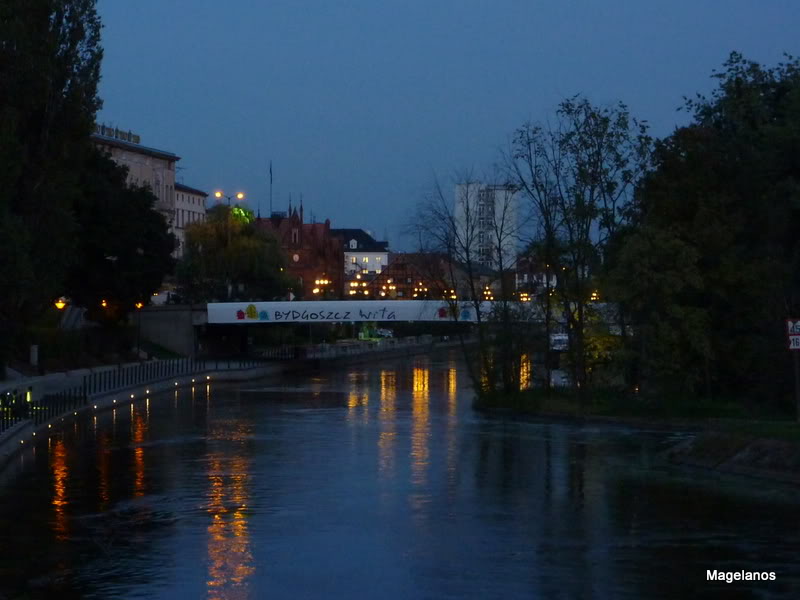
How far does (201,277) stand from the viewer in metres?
92.8

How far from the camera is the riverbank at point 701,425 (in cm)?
Answer: 2277

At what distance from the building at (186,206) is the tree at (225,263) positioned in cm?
3431

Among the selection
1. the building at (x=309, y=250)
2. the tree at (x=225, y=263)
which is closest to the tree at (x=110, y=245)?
the tree at (x=225, y=263)

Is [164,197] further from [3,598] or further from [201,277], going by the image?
[3,598]

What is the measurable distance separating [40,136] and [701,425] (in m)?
24.4

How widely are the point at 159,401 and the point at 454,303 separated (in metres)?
13.4

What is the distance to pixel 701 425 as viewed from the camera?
36219 mm

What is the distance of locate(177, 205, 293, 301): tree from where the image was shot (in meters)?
93.2

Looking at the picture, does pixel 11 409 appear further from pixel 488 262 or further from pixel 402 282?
pixel 402 282

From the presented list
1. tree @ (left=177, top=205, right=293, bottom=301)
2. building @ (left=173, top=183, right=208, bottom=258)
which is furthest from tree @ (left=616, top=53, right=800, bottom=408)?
building @ (left=173, top=183, right=208, bottom=258)

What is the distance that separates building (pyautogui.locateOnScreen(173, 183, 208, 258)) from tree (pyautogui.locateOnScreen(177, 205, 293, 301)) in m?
34.3

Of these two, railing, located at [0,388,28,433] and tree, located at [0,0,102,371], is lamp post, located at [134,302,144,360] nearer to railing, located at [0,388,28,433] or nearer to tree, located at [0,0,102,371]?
tree, located at [0,0,102,371]

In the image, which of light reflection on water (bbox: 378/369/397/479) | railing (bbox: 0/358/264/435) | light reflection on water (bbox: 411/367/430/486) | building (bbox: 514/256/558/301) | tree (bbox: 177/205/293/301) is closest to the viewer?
light reflection on water (bbox: 411/367/430/486)

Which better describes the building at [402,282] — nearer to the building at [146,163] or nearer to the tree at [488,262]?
the tree at [488,262]
